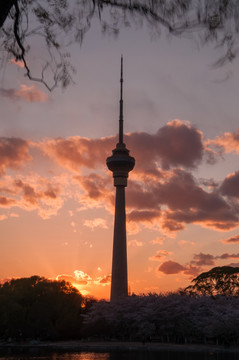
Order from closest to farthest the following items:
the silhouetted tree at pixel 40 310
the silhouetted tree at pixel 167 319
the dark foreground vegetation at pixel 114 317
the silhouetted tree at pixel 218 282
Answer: the silhouetted tree at pixel 167 319, the dark foreground vegetation at pixel 114 317, the silhouetted tree at pixel 40 310, the silhouetted tree at pixel 218 282

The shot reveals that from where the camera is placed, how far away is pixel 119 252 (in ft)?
460

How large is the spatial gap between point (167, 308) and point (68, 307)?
24112 millimetres

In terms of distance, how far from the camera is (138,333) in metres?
92.6

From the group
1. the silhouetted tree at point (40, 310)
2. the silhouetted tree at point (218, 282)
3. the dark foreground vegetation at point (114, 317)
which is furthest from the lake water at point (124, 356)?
the silhouetted tree at point (218, 282)

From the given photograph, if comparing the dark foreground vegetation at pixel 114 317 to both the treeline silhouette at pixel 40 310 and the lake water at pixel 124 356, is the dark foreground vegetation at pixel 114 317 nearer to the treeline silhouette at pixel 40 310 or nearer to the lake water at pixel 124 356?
the treeline silhouette at pixel 40 310

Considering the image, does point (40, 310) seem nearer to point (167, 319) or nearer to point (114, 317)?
point (114, 317)

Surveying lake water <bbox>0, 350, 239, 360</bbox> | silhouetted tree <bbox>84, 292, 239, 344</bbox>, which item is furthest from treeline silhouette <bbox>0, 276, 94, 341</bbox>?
lake water <bbox>0, 350, 239, 360</bbox>

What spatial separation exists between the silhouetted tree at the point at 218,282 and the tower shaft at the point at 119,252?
62.4ft

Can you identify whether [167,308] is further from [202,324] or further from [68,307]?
[68,307]

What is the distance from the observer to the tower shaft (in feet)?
447

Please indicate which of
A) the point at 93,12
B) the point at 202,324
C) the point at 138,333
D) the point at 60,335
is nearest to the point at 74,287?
the point at 60,335

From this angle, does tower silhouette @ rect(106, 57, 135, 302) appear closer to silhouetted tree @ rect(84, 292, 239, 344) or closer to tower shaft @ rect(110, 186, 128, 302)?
tower shaft @ rect(110, 186, 128, 302)

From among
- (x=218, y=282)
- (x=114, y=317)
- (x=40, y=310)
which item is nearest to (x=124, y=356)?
(x=114, y=317)

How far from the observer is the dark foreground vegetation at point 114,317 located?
91.2 m
